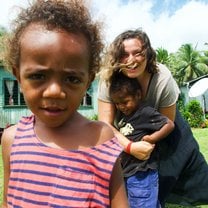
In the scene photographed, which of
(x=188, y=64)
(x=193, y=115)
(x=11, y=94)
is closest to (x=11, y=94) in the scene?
(x=11, y=94)

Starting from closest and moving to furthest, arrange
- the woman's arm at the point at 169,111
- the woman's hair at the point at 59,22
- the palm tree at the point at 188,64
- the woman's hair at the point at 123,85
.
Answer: the woman's hair at the point at 59,22 < the woman's hair at the point at 123,85 < the woman's arm at the point at 169,111 < the palm tree at the point at 188,64

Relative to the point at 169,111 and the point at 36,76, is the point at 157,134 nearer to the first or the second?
the point at 169,111

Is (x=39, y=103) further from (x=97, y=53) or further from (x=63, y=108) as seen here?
(x=97, y=53)

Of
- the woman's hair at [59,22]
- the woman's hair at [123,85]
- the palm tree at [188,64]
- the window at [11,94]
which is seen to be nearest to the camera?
the woman's hair at [59,22]

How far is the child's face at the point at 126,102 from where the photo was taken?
3.44 m

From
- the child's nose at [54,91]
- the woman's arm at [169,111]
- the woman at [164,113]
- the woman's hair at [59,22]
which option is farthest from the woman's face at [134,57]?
the child's nose at [54,91]

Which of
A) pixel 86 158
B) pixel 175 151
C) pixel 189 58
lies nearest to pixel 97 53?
pixel 86 158

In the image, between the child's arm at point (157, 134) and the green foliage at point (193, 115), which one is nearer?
the child's arm at point (157, 134)

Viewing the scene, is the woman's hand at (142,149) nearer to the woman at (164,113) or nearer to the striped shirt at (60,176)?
the woman at (164,113)

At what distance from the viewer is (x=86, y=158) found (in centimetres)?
161

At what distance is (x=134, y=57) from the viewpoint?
10.8 ft

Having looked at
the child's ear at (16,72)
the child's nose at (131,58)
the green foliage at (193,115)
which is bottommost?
the green foliage at (193,115)

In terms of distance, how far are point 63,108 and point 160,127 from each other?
1980mm

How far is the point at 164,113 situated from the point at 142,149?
45 cm
